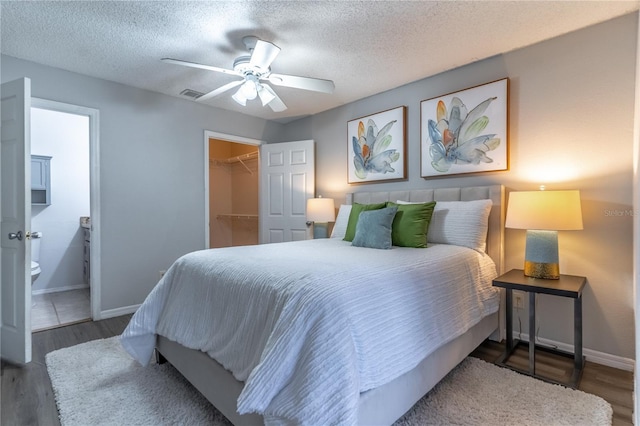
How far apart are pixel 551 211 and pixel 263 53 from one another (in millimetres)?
2207

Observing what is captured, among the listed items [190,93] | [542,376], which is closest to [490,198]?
[542,376]

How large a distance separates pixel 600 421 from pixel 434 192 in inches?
75.6

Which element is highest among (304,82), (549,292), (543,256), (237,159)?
(304,82)

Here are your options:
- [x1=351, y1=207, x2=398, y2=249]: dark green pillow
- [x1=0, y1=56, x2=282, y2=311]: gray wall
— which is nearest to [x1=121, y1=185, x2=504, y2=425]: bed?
[x1=351, y1=207, x2=398, y2=249]: dark green pillow

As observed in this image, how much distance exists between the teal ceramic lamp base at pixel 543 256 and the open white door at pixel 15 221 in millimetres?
3605

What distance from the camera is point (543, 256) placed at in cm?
212

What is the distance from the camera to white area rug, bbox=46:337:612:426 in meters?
1.55

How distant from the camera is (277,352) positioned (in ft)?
3.71

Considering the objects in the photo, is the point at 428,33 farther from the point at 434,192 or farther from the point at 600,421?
the point at 600,421

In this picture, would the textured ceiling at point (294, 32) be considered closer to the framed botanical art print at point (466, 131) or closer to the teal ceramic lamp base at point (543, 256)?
the framed botanical art print at point (466, 131)

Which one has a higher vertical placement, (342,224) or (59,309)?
(342,224)

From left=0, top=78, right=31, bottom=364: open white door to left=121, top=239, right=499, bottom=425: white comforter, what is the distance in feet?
3.21

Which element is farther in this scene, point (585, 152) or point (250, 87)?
point (250, 87)

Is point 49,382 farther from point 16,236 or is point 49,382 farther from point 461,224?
point 461,224
